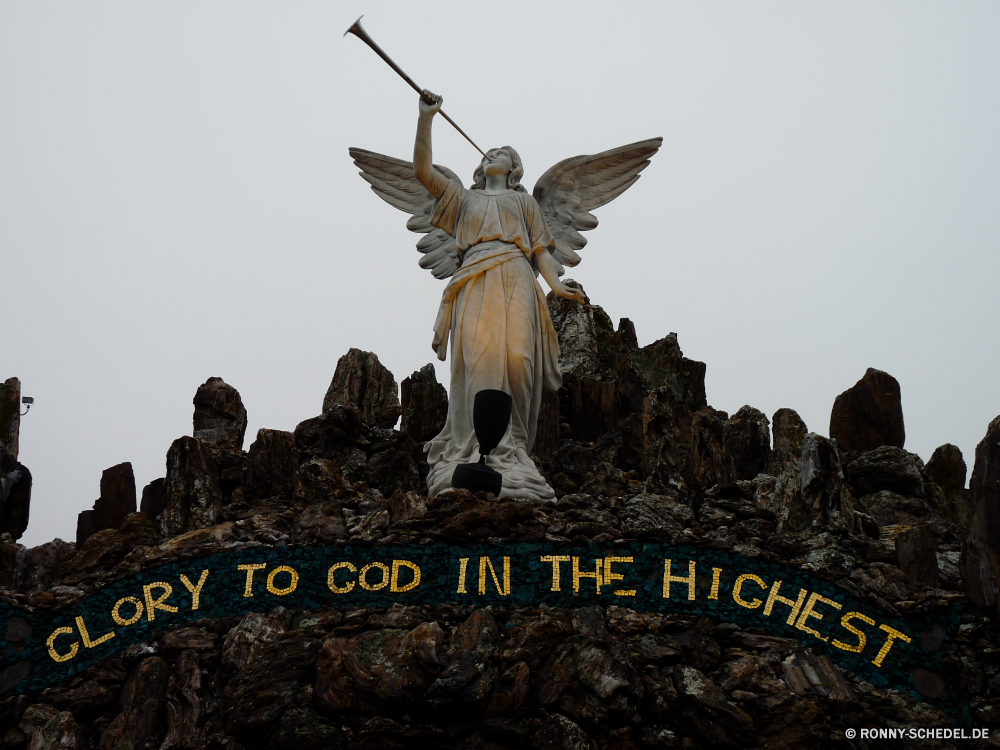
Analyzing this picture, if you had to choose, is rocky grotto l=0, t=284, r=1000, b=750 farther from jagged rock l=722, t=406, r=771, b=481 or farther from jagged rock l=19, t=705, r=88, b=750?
jagged rock l=722, t=406, r=771, b=481

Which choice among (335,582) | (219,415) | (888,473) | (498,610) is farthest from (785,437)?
(219,415)

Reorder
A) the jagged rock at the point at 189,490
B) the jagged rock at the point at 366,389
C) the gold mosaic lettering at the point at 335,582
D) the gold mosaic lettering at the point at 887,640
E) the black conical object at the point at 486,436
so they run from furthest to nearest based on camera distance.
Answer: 1. the jagged rock at the point at 366,389
2. the jagged rock at the point at 189,490
3. the black conical object at the point at 486,436
4. the gold mosaic lettering at the point at 335,582
5. the gold mosaic lettering at the point at 887,640

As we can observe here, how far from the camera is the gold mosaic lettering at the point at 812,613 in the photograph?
1093 cm

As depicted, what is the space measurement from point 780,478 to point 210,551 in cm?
586

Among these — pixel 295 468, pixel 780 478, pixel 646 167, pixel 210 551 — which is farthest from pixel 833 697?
pixel 646 167

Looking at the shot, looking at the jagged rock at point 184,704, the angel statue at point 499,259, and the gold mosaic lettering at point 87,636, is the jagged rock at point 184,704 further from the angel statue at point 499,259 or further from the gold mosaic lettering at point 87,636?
the angel statue at point 499,259

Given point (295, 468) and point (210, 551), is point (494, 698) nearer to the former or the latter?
point (210, 551)

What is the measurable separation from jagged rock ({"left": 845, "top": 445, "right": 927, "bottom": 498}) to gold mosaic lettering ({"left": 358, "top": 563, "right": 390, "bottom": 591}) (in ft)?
19.9

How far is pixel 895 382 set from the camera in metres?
16.2

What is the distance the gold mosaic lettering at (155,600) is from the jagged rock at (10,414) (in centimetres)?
367

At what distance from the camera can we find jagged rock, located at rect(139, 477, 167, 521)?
14.0m

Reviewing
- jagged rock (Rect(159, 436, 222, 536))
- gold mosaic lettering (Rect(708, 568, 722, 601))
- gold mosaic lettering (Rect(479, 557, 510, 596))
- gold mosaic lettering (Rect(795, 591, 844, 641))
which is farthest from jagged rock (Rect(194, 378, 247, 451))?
gold mosaic lettering (Rect(795, 591, 844, 641))

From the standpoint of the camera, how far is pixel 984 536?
1085 cm

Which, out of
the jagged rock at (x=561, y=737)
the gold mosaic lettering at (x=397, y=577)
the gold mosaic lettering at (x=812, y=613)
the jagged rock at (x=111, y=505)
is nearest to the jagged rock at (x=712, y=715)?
the jagged rock at (x=561, y=737)
